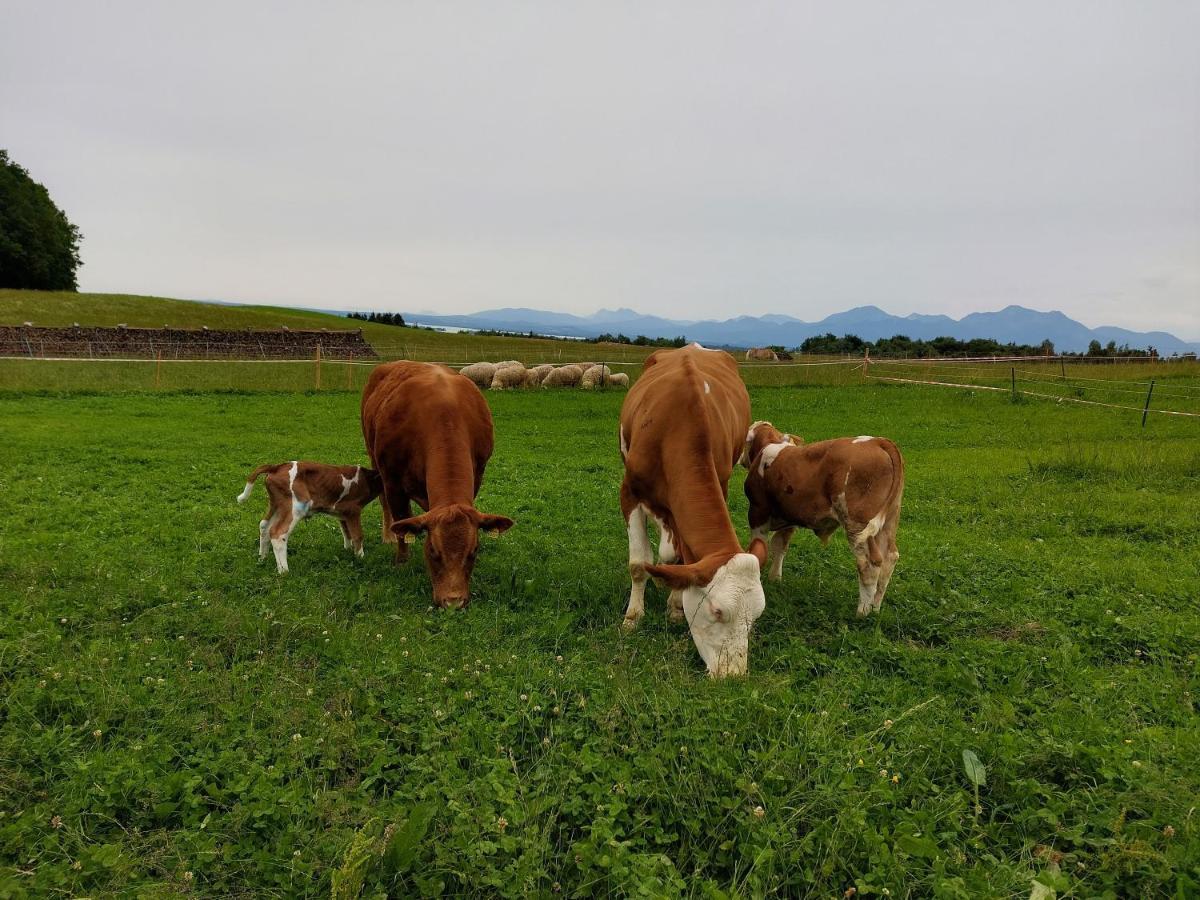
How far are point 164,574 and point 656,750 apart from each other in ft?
17.2

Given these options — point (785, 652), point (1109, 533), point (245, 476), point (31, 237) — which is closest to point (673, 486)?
point (785, 652)

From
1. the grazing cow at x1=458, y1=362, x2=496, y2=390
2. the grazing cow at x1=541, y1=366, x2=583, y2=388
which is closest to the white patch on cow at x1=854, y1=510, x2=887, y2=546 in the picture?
the grazing cow at x1=541, y1=366, x2=583, y2=388

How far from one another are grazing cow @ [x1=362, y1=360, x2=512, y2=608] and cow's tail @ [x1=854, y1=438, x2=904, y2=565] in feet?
10.9

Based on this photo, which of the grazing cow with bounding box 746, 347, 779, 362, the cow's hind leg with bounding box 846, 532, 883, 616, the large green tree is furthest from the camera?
the large green tree

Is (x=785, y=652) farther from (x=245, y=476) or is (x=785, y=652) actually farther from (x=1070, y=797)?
(x=245, y=476)

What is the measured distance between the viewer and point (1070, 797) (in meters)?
3.29

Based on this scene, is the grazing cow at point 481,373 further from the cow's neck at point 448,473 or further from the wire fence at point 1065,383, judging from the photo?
the cow's neck at point 448,473

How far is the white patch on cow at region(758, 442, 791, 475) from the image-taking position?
6.99 meters

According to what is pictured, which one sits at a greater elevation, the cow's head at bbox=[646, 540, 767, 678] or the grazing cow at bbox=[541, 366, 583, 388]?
the grazing cow at bbox=[541, 366, 583, 388]

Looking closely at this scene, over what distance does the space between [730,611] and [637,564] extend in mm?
1358

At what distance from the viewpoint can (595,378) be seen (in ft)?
100

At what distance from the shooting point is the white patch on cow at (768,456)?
22.9ft

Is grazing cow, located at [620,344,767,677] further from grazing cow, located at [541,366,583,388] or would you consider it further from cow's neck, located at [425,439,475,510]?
grazing cow, located at [541,366,583,388]

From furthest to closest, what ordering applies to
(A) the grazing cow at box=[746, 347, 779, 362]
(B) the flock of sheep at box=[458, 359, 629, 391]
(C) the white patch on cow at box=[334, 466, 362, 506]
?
(A) the grazing cow at box=[746, 347, 779, 362] → (B) the flock of sheep at box=[458, 359, 629, 391] → (C) the white patch on cow at box=[334, 466, 362, 506]
